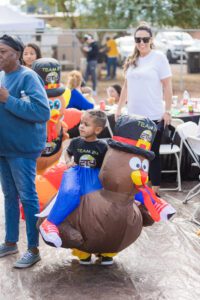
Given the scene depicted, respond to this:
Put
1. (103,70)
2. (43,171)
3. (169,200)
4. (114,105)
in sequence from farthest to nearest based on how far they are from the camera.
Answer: (103,70) < (114,105) < (169,200) < (43,171)

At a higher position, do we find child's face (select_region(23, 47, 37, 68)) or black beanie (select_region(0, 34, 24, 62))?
black beanie (select_region(0, 34, 24, 62))

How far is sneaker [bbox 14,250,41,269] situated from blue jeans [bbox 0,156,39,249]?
60 mm

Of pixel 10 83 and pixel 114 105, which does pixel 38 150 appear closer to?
pixel 10 83

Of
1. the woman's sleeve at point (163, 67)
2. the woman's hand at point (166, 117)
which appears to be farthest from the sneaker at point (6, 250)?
the woman's sleeve at point (163, 67)

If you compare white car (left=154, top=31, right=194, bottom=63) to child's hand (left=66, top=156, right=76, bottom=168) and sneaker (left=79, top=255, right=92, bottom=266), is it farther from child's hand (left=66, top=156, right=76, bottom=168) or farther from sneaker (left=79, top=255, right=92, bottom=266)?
sneaker (left=79, top=255, right=92, bottom=266)

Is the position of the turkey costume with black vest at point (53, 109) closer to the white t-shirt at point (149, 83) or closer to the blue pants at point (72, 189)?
the white t-shirt at point (149, 83)

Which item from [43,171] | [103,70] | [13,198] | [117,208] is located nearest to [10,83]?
[13,198]

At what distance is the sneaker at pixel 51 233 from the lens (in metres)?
4.33

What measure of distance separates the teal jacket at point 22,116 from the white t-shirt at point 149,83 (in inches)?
73.2

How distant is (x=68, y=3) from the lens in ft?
81.0

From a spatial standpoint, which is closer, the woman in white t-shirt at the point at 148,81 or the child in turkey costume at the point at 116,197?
the child in turkey costume at the point at 116,197

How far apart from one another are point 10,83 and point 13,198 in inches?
35.0

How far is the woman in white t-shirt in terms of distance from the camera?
629 centimetres

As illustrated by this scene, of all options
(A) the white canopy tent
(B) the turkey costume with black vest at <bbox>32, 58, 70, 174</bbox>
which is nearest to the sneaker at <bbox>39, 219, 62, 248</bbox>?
(B) the turkey costume with black vest at <bbox>32, 58, 70, 174</bbox>
